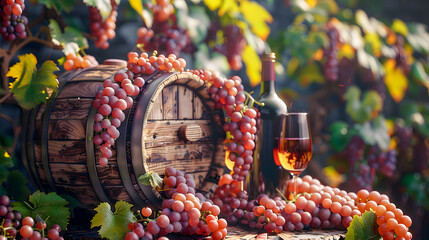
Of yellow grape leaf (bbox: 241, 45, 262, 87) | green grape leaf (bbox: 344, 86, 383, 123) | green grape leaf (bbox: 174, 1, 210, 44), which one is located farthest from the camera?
→ green grape leaf (bbox: 344, 86, 383, 123)

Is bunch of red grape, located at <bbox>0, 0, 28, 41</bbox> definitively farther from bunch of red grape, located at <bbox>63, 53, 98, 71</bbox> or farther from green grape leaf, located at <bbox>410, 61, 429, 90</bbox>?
green grape leaf, located at <bbox>410, 61, 429, 90</bbox>

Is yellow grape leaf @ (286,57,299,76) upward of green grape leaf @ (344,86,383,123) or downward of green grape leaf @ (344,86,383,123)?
upward

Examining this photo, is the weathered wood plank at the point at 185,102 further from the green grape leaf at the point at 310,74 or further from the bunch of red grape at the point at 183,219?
the green grape leaf at the point at 310,74

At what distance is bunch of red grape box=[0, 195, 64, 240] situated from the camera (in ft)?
3.12

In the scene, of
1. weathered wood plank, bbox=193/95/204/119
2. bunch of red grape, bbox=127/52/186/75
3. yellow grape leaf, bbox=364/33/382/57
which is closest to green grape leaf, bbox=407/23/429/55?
yellow grape leaf, bbox=364/33/382/57

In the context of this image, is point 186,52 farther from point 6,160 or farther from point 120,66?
point 6,160

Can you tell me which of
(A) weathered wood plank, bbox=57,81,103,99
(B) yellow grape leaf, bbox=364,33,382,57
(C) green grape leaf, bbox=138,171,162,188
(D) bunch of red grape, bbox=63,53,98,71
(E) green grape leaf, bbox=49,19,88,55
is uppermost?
(B) yellow grape leaf, bbox=364,33,382,57

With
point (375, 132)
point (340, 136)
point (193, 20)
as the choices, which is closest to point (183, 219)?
point (193, 20)

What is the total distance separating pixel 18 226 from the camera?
3.34 ft

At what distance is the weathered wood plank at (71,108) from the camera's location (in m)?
1.17

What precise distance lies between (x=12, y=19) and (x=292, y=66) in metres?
2.21

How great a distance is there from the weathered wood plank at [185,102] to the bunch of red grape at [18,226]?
530 millimetres

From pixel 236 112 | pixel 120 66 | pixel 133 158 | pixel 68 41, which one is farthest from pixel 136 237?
pixel 68 41

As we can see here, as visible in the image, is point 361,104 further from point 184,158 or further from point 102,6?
point 102,6
